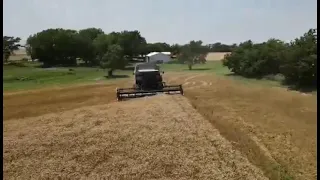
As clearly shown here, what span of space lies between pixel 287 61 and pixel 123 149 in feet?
84.0

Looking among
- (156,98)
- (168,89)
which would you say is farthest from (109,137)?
(168,89)

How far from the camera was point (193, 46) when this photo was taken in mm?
89625

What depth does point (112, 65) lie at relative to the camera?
52875 mm

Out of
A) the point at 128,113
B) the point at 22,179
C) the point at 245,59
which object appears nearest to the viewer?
the point at 22,179

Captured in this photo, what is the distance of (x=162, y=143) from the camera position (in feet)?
38.3

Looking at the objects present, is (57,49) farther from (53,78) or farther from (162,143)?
(162,143)

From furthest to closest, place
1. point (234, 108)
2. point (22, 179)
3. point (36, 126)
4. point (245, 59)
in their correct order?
point (245, 59) → point (234, 108) → point (36, 126) → point (22, 179)

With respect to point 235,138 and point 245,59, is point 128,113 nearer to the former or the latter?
point 235,138

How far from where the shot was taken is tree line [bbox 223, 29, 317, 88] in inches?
1235

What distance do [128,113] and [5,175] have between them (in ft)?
25.9

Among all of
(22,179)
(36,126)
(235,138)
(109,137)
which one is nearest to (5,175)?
(22,179)

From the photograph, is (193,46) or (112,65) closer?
(112,65)

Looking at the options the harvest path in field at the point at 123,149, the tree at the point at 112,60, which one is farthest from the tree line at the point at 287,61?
the harvest path in field at the point at 123,149

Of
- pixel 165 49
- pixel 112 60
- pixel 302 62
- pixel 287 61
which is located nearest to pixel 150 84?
pixel 302 62
